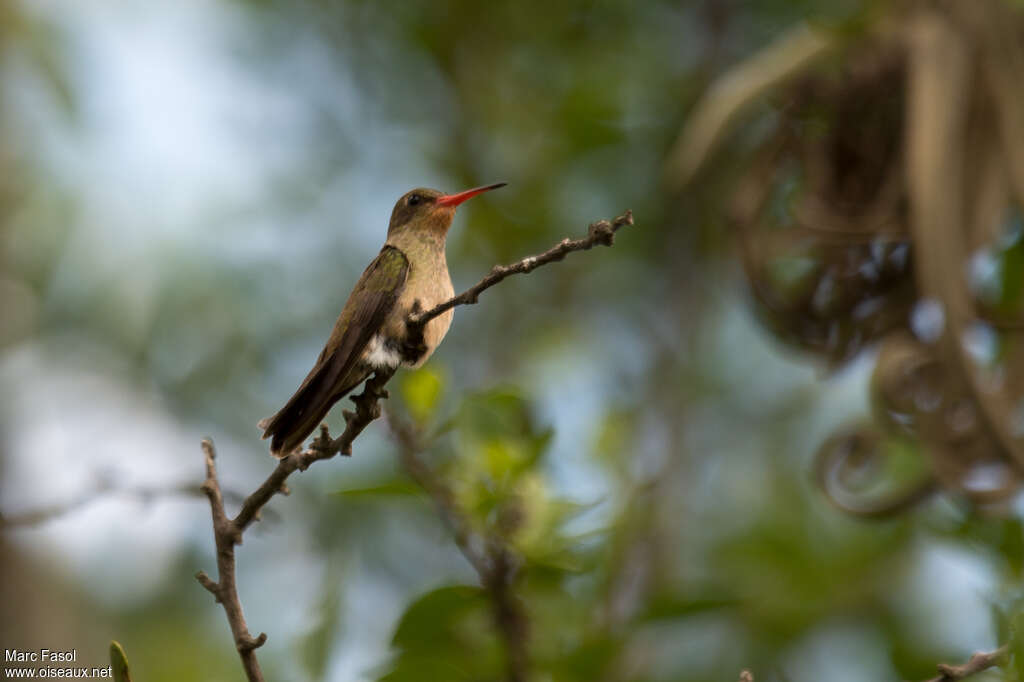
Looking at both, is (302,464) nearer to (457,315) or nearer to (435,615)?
(435,615)

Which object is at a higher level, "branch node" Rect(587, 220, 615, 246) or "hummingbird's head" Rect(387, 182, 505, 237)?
"hummingbird's head" Rect(387, 182, 505, 237)

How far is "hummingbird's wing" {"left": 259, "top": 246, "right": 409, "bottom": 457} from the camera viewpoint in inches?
81.7

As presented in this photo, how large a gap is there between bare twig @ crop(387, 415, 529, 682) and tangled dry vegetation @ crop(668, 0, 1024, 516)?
1.42 m

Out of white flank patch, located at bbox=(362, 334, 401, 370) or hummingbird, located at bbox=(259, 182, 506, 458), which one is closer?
hummingbird, located at bbox=(259, 182, 506, 458)

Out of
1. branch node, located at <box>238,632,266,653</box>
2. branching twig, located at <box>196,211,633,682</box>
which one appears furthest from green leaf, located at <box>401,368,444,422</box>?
branch node, located at <box>238,632,266,653</box>

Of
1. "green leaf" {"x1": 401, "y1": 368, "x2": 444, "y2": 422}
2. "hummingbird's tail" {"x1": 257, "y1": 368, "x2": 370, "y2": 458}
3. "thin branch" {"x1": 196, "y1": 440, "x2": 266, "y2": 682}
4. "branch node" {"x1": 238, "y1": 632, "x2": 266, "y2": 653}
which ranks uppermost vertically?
"green leaf" {"x1": 401, "y1": 368, "x2": 444, "y2": 422}

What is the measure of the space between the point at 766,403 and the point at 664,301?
0.94 metres

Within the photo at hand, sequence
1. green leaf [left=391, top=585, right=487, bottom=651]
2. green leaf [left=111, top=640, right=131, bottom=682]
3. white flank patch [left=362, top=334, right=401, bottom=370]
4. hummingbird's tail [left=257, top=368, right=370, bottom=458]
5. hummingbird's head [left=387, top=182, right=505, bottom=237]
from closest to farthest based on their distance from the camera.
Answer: green leaf [left=111, top=640, right=131, bottom=682] < hummingbird's tail [left=257, top=368, right=370, bottom=458] < white flank patch [left=362, top=334, right=401, bottom=370] < green leaf [left=391, top=585, right=487, bottom=651] < hummingbird's head [left=387, top=182, right=505, bottom=237]

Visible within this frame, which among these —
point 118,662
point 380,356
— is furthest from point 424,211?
point 118,662

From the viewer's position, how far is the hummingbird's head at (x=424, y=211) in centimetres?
305

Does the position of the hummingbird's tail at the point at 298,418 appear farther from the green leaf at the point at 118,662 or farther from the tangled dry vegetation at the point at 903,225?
the tangled dry vegetation at the point at 903,225

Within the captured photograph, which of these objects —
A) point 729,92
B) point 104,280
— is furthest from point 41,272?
point 729,92

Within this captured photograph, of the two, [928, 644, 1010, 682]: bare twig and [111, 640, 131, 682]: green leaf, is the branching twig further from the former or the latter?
[928, 644, 1010, 682]: bare twig

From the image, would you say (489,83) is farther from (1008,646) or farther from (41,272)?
(1008,646)
